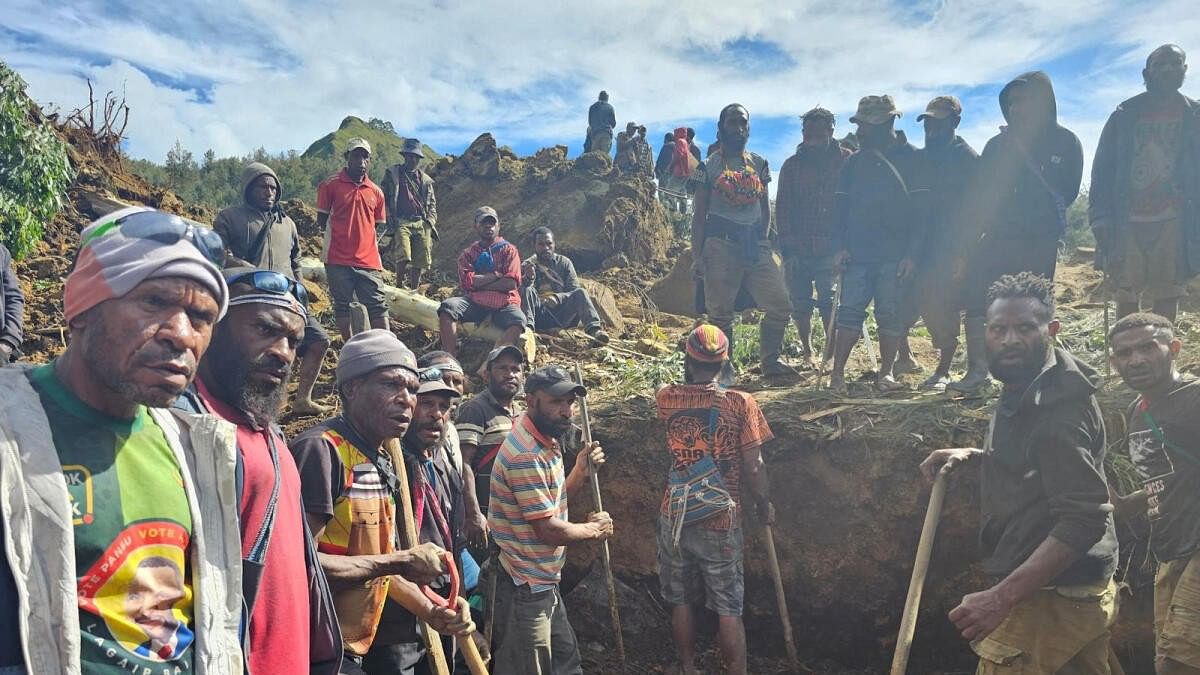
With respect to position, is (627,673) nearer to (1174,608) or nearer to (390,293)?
(1174,608)

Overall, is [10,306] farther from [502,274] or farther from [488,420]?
[502,274]

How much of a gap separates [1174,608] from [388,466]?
130 inches

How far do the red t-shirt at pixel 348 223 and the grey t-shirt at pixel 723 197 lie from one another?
322cm

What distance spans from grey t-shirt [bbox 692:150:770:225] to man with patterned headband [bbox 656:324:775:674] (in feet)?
7.11

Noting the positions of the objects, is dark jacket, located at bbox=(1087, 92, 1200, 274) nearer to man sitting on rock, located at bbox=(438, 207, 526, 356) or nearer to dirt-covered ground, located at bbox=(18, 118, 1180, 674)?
dirt-covered ground, located at bbox=(18, 118, 1180, 674)

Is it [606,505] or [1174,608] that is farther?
[606,505]

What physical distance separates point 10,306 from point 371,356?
2911 mm

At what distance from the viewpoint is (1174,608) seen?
124 inches

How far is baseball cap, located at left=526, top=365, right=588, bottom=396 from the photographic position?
3.87 m

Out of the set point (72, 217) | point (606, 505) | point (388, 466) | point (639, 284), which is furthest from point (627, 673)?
point (72, 217)

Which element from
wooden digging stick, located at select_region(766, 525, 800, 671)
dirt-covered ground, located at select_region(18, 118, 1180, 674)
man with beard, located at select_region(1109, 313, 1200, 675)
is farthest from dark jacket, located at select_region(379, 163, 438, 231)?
man with beard, located at select_region(1109, 313, 1200, 675)

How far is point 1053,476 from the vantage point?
2.80 meters

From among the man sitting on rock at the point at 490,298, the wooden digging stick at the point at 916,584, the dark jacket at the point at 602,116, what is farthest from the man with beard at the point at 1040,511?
the dark jacket at the point at 602,116

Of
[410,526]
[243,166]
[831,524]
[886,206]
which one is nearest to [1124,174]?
[886,206]
